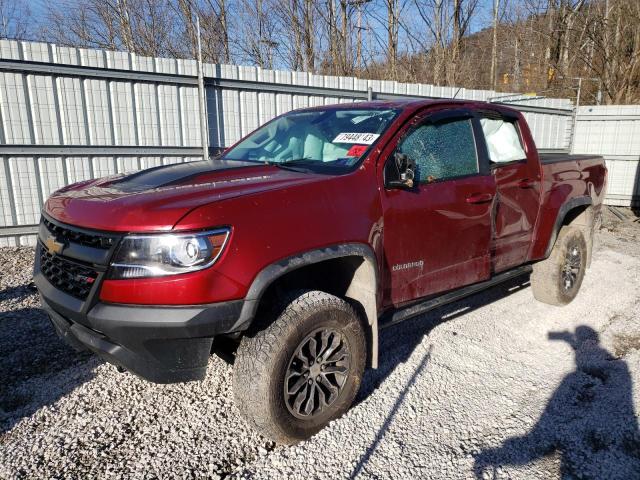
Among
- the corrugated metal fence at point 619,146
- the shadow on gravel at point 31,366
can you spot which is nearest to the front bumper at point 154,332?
the shadow on gravel at point 31,366

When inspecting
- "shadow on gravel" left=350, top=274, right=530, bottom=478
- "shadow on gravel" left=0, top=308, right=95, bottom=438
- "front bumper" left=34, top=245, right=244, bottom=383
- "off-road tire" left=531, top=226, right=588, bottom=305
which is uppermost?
"front bumper" left=34, top=245, right=244, bottom=383

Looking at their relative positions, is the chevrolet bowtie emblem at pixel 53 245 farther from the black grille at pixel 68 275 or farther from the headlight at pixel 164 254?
→ the headlight at pixel 164 254

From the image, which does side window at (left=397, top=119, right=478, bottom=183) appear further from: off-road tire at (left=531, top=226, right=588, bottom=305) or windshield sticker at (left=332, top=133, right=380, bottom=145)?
off-road tire at (left=531, top=226, right=588, bottom=305)

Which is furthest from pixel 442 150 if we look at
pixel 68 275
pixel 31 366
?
pixel 31 366

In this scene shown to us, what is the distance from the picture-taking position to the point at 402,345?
12.8ft

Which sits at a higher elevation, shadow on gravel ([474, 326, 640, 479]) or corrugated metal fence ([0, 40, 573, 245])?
corrugated metal fence ([0, 40, 573, 245])

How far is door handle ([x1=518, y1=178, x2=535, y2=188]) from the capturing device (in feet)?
12.7

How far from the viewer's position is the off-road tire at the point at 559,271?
4.62 meters

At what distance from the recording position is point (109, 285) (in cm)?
214

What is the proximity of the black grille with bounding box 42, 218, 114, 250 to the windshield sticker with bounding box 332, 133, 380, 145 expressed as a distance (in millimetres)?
1637

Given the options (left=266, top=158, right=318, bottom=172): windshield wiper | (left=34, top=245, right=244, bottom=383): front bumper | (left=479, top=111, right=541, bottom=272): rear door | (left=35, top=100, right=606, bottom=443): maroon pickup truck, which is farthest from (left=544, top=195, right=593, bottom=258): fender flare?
(left=34, top=245, right=244, bottom=383): front bumper

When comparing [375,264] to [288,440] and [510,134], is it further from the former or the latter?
[510,134]

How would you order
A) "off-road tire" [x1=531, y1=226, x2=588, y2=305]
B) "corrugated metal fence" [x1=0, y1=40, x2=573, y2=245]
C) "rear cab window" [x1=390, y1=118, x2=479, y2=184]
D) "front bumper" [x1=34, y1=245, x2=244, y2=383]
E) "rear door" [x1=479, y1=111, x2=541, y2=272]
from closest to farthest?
"front bumper" [x1=34, y1=245, x2=244, y2=383]
"rear cab window" [x1=390, y1=118, x2=479, y2=184]
"rear door" [x1=479, y1=111, x2=541, y2=272]
"off-road tire" [x1=531, y1=226, x2=588, y2=305]
"corrugated metal fence" [x1=0, y1=40, x2=573, y2=245]

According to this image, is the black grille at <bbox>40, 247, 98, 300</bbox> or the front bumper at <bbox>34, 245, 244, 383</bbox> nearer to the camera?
the front bumper at <bbox>34, 245, 244, 383</bbox>
